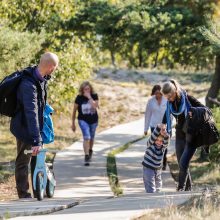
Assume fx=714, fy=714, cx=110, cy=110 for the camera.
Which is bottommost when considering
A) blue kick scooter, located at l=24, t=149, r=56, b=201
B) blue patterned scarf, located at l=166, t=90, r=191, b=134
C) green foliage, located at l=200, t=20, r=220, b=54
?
blue kick scooter, located at l=24, t=149, r=56, b=201

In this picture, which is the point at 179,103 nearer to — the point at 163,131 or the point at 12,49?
the point at 163,131

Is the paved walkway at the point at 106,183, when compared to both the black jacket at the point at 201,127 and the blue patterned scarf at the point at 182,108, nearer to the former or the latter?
the black jacket at the point at 201,127

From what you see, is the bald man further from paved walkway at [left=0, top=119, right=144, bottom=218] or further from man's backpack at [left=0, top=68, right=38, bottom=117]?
paved walkway at [left=0, top=119, right=144, bottom=218]

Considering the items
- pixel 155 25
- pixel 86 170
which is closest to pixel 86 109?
pixel 86 170

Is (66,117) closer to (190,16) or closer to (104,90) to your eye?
(104,90)

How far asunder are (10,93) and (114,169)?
18.6 feet

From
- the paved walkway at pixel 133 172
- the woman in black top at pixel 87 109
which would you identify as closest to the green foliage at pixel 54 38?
the woman in black top at pixel 87 109

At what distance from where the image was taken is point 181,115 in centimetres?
934

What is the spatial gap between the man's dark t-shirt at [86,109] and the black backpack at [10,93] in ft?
17.6

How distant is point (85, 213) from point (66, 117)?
1518 cm

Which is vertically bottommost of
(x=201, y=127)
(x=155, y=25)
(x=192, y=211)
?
(x=192, y=211)

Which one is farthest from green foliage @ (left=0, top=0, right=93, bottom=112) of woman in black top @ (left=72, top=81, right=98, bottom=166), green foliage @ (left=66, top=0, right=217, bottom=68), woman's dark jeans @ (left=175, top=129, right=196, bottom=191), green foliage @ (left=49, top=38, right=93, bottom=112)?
Result: woman's dark jeans @ (left=175, top=129, right=196, bottom=191)

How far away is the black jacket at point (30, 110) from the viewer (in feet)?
25.5

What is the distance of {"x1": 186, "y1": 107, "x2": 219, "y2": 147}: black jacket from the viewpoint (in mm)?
9297
